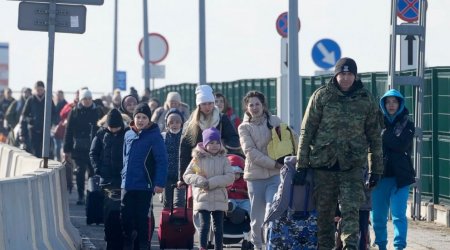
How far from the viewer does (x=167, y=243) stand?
18.5 meters

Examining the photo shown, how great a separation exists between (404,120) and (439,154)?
6265 millimetres

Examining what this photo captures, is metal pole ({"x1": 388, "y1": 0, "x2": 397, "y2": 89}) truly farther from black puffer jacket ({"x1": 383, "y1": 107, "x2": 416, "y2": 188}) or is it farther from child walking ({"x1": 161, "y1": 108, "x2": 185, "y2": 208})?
black puffer jacket ({"x1": 383, "y1": 107, "x2": 416, "y2": 188})

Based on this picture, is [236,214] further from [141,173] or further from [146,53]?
[146,53]

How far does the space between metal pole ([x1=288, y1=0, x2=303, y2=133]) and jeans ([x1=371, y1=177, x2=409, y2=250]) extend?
561cm

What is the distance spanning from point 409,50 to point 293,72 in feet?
5.55

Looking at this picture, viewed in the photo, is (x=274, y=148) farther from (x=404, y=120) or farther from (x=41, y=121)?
(x=41, y=121)

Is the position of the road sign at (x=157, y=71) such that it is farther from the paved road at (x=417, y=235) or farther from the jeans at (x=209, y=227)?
the jeans at (x=209, y=227)

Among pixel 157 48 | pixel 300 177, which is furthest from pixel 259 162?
pixel 157 48

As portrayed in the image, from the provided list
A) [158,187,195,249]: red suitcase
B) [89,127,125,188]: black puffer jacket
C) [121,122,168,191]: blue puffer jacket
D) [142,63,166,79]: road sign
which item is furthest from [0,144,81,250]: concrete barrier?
[142,63,166,79]: road sign

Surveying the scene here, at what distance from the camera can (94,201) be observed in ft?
71.3

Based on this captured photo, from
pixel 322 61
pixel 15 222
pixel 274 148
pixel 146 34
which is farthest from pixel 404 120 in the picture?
pixel 146 34

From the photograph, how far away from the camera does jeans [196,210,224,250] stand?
17.0 meters

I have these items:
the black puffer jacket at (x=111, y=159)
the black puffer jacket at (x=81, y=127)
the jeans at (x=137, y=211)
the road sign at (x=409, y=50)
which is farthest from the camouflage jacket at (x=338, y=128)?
the black puffer jacket at (x=81, y=127)

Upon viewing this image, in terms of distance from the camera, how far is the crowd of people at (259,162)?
14953 millimetres
